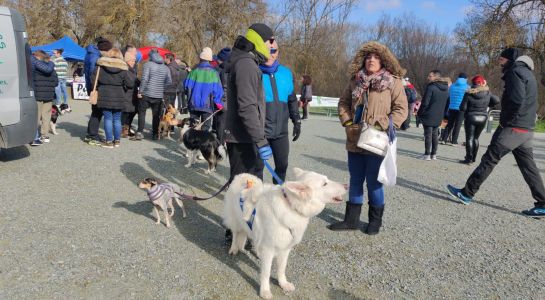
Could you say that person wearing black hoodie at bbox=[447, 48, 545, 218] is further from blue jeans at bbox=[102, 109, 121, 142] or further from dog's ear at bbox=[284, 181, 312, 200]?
blue jeans at bbox=[102, 109, 121, 142]

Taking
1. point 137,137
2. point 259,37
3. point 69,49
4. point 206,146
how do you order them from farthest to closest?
point 69,49, point 137,137, point 206,146, point 259,37

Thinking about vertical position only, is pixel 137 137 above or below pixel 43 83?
below

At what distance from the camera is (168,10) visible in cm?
2398

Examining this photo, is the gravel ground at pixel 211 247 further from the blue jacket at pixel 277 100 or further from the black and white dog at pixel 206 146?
the blue jacket at pixel 277 100

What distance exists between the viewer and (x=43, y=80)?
766 cm

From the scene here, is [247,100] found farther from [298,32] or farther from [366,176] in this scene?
[298,32]

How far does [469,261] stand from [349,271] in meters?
1.34

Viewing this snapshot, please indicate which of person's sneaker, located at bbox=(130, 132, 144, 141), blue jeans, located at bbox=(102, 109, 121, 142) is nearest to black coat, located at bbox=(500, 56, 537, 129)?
blue jeans, located at bbox=(102, 109, 121, 142)

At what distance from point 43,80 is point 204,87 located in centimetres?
348

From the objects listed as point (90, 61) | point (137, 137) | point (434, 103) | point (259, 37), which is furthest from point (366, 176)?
point (90, 61)

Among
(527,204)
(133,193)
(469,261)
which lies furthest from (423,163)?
(133,193)

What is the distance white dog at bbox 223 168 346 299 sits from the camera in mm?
2711

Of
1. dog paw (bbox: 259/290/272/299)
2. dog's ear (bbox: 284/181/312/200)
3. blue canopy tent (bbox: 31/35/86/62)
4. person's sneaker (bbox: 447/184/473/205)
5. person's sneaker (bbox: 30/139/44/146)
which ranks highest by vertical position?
blue canopy tent (bbox: 31/35/86/62)

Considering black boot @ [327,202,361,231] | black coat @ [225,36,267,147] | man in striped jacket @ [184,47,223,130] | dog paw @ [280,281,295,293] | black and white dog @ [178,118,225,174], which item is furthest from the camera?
man in striped jacket @ [184,47,223,130]
